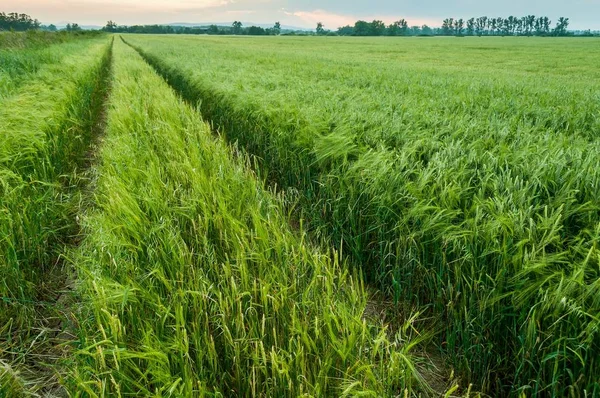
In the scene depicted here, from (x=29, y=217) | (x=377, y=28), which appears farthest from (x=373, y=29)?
(x=29, y=217)

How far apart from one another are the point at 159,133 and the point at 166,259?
9.73 ft

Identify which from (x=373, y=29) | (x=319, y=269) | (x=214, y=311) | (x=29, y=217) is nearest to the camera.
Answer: (x=214, y=311)

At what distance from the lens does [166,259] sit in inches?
92.7

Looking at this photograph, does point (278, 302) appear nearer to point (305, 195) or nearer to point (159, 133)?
point (305, 195)

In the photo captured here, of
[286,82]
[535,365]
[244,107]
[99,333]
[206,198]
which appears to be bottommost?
[535,365]

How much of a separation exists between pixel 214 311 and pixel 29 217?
83.0 inches

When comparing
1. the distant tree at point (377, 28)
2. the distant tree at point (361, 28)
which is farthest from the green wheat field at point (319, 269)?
the distant tree at point (377, 28)

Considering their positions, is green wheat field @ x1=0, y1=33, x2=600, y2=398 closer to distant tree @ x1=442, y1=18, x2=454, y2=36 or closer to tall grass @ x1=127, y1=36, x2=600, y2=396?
tall grass @ x1=127, y1=36, x2=600, y2=396

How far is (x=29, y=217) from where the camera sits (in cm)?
311

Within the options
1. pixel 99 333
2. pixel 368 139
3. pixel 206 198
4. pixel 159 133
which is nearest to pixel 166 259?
pixel 99 333

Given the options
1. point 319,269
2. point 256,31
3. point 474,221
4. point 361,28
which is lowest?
point 319,269

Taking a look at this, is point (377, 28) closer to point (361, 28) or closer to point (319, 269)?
point (361, 28)

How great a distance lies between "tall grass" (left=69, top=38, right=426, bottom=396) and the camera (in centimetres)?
164

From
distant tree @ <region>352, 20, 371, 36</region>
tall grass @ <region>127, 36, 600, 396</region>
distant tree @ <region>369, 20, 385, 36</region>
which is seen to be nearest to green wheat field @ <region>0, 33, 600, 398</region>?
tall grass @ <region>127, 36, 600, 396</region>
